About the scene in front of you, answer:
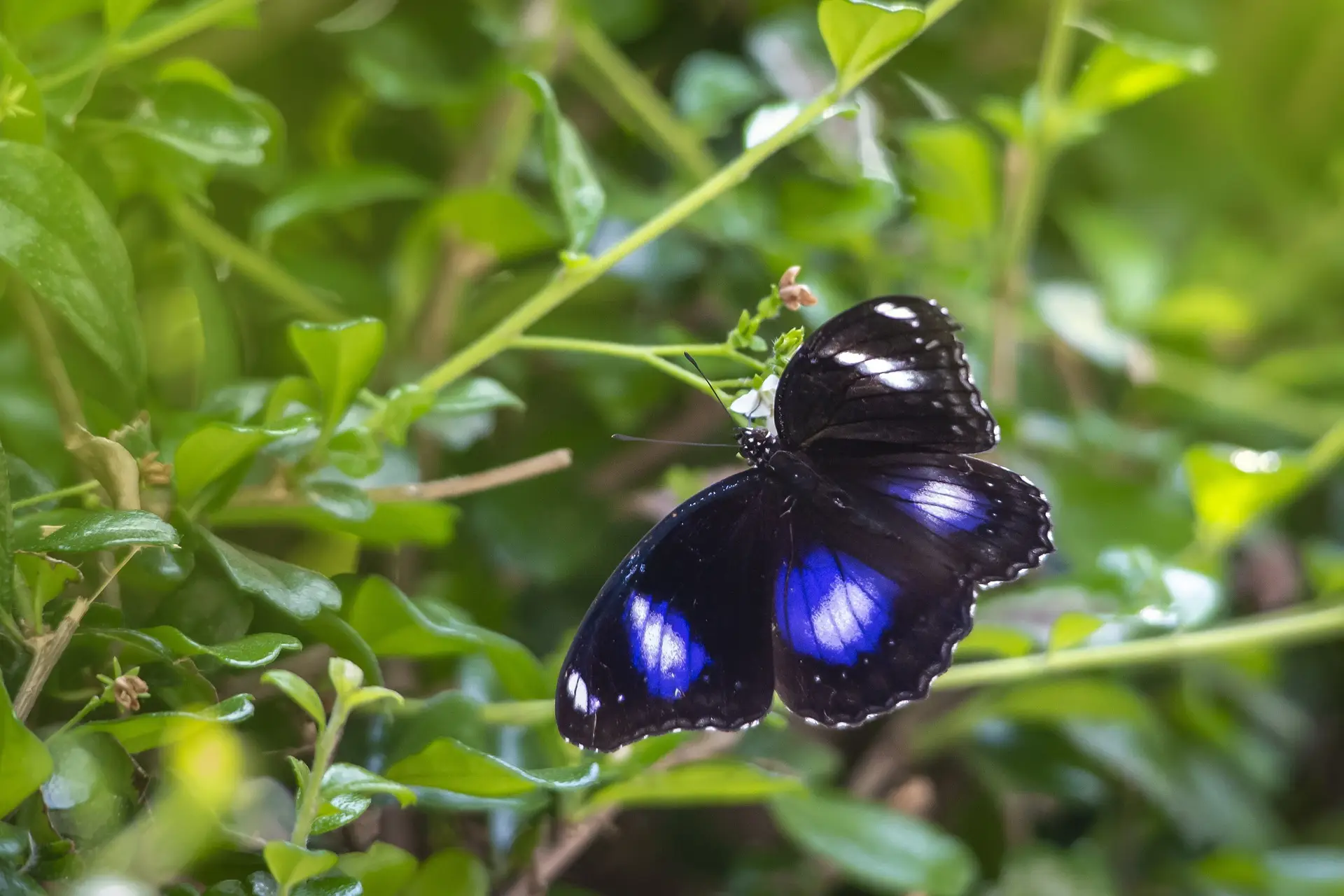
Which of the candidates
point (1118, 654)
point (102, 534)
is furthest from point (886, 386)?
point (102, 534)

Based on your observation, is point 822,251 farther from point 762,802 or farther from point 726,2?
point 762,802

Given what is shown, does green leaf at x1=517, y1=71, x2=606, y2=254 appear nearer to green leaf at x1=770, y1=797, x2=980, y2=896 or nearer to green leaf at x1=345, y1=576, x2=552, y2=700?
green leaf at x1=345, y1=576, x2=552, y2=700

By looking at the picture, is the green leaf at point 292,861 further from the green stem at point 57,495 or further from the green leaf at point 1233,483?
the green leaf at point 1233,483

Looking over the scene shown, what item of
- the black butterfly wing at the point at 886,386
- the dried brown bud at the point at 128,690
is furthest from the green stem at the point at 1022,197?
the dried brown bud at the point at 128,690

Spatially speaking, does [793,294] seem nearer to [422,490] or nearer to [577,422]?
[422,490]

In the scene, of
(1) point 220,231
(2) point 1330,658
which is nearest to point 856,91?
(1) point 220,231
